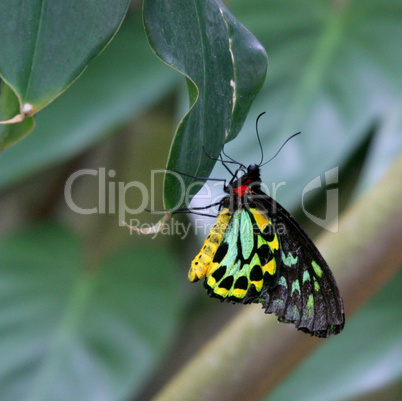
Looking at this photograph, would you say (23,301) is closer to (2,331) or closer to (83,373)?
(2,331)

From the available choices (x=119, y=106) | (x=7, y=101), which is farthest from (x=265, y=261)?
(x=119, y=106)

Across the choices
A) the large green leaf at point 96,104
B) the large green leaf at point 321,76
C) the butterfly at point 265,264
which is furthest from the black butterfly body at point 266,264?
the large green leaf at point 96,104

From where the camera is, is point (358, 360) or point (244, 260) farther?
point (358, 360)

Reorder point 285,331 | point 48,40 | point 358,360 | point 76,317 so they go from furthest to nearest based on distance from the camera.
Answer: point 76,317, point 358,360, point 285,331, point 48,40

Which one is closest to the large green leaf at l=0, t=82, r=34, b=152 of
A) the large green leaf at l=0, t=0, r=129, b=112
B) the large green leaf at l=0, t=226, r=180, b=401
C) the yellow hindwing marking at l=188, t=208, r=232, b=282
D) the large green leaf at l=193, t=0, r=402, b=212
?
the large green leaf at l=0, t=0, r=129, b=112

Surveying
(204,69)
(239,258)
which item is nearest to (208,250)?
(239,258)

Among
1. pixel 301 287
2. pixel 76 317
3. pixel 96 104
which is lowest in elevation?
pixel 301 287

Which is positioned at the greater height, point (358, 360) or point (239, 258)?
point (239, 258)

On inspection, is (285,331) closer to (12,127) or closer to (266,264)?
(266,264)
